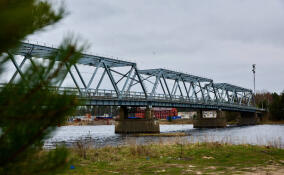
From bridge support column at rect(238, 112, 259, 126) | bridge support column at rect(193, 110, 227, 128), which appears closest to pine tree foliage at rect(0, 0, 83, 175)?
bridge support column at rect(193, 110, 227, 128)

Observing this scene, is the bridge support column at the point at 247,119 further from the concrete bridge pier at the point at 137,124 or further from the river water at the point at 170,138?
the concrete bridge pier at the point at 137,124

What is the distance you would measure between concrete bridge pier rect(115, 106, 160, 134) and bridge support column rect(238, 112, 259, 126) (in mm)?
65737

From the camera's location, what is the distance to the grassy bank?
39.5ft

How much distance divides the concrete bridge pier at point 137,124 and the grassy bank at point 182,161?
1602 inches

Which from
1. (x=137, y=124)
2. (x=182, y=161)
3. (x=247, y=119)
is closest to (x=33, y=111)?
(x=182, y=161)

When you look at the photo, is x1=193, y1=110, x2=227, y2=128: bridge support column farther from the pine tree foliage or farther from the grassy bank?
the pine tree foliage

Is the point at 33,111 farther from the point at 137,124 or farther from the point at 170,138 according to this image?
the point at 137,124

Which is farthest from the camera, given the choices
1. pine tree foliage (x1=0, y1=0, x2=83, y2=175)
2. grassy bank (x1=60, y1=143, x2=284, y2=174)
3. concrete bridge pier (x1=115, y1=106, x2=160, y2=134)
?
concrete bridge pier (x1=115, y1=106, x2=160, y2=134)

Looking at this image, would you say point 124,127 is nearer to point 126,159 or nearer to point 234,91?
point 126,159

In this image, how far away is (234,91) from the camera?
132m

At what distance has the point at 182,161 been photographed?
592 inches

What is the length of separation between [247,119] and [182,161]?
11110cm

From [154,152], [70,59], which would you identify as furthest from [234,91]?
[70,59]

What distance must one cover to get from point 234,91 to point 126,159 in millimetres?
122856
